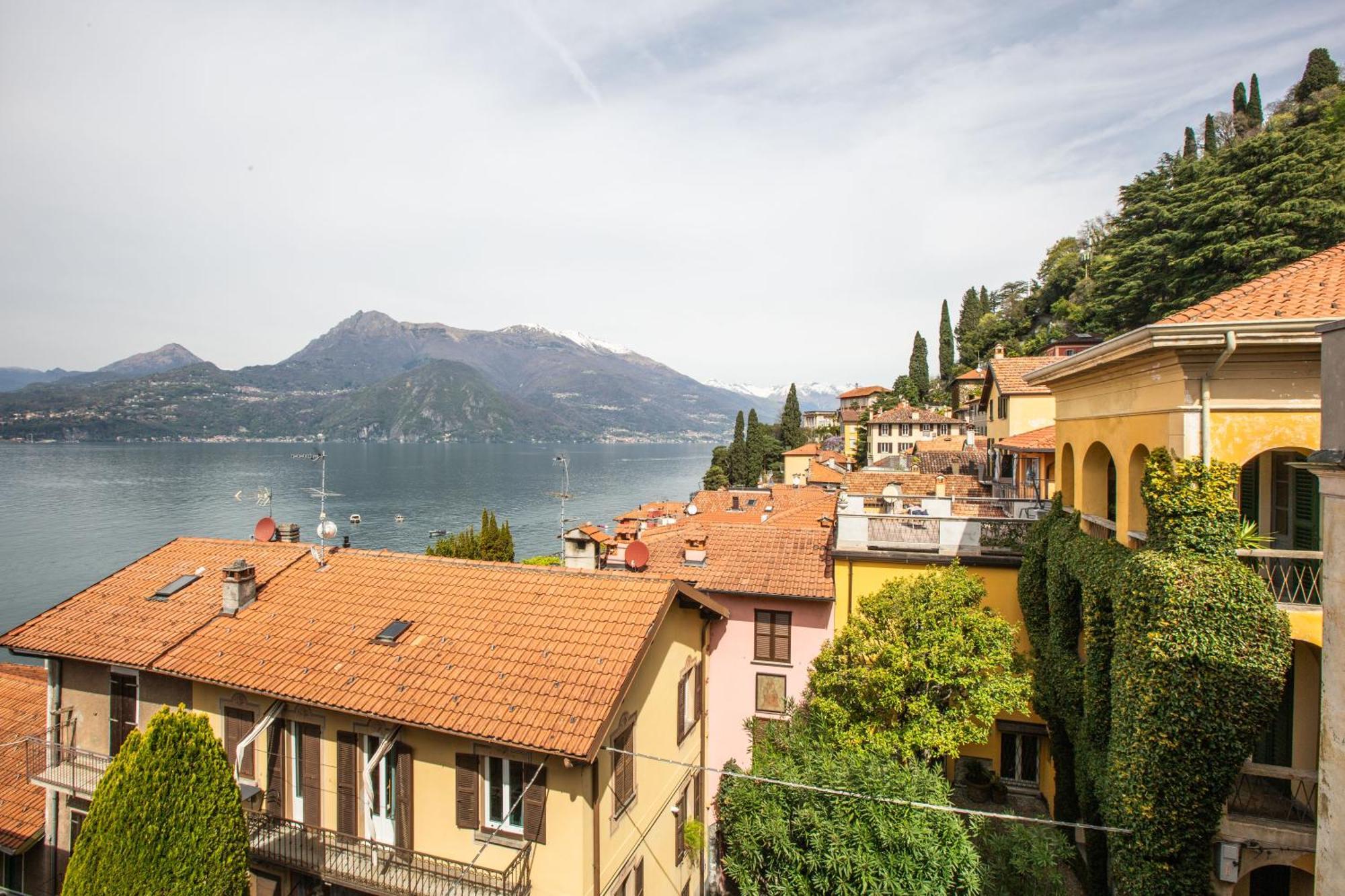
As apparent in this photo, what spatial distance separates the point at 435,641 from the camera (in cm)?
1143

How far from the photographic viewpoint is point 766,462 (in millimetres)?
93500

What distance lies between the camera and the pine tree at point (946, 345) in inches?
3762

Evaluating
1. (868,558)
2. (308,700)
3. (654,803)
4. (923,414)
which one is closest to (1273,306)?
(868,558)

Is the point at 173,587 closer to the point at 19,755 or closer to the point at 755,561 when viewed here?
the point at 19,755

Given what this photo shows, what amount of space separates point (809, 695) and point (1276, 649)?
29.9 ft

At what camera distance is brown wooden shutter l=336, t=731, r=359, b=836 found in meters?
10.8

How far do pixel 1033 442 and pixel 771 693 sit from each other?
45.2 ft

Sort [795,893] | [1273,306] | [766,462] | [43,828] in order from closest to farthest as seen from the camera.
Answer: [1273,306], [795,893], [43,828], [766,462]

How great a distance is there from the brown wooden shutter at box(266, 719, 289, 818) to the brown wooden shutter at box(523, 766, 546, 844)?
4.80 m

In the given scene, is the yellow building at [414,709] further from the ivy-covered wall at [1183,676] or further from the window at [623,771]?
the ivy-covered wall at [1183,676]

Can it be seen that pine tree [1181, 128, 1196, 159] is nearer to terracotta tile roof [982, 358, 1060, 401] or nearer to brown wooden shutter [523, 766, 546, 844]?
terracotta tile roof [982, 358, 1060, 401]

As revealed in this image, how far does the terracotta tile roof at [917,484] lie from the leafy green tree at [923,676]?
1424cm

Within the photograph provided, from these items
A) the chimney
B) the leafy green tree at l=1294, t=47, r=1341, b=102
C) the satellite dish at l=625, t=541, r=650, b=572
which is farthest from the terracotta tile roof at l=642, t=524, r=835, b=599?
the leafy green tree at l=1294, t=47, r=1341, b=102

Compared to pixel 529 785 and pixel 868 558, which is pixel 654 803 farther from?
pixel 868 558
